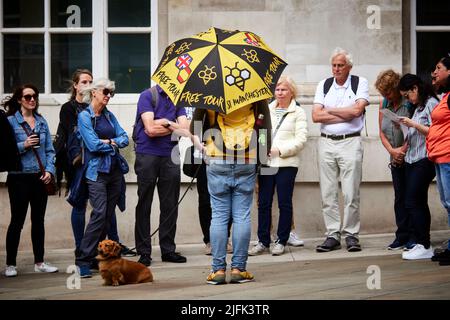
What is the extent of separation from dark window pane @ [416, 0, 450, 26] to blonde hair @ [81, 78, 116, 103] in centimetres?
464

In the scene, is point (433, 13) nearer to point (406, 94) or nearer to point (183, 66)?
point (406, 94)

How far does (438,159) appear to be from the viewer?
10156 millimetres

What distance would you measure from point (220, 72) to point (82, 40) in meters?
4.58

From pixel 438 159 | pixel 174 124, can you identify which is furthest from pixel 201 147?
pixel 438 159

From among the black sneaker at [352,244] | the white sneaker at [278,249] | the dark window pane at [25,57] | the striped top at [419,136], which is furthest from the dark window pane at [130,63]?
the striped top at [419,136]

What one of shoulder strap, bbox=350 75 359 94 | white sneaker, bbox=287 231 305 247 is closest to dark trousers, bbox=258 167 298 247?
white sneaker, bbox=287 231 305 247

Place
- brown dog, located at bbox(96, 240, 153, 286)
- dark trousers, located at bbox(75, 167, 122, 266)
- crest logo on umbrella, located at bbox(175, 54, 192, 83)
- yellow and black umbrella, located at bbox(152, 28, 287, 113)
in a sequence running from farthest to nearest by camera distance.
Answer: dark trousers, located at bbox(75, 167, 122, 266) < brown dog, located at bbox(96, 240, 153, 286) < crest logo on umbrella, located at bbox(175, 54, 192, 83) < yellow and black umbrella, located at bbox(152, 28, 287, 113)

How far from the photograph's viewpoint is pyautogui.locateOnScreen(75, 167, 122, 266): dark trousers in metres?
10.3

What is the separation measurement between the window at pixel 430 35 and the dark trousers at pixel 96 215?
4.71 meters

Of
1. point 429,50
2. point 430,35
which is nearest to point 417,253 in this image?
point 429,50

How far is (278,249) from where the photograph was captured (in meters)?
11.4

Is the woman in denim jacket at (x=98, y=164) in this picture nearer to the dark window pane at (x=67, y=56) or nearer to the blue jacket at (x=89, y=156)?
the blue jacket at (x=89, y=156)

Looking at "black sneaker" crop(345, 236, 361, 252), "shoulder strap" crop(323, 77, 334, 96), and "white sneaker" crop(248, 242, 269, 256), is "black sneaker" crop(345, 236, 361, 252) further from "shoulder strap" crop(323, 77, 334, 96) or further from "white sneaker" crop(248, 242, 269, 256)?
"shoulder strap" crop(323, 77, 334, 96)

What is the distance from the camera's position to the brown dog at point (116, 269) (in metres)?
9.55
